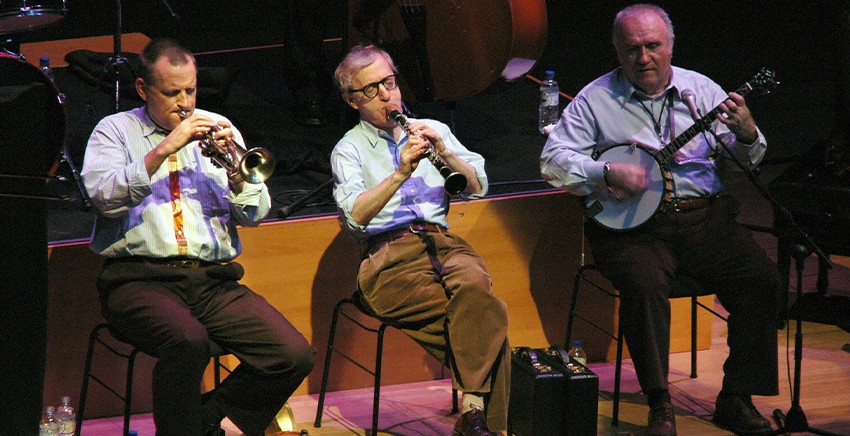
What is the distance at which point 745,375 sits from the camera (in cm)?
420

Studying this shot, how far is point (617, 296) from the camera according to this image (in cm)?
446

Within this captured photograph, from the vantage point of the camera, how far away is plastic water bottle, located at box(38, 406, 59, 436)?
406 cm

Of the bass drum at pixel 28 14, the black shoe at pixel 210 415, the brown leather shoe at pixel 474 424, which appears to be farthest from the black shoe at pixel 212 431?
the bass drum at pixel 28 14

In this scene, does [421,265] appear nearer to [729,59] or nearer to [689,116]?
[689,116]

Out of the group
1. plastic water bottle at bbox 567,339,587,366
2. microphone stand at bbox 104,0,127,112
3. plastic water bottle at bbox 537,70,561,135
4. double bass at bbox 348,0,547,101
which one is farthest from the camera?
plastic water bottle at bbox 537,70,561,135

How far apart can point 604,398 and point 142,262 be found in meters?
1.89

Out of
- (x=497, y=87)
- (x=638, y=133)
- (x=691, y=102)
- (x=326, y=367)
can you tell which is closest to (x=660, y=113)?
(x=638, y=133)

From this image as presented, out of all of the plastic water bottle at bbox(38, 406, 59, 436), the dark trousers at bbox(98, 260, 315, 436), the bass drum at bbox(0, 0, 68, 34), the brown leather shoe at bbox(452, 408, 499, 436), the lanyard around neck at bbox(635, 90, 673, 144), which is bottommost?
the plastic water bottle at bbox(38, 406, 59, 436)

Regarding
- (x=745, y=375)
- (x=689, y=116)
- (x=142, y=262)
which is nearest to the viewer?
(x=142, y=262)

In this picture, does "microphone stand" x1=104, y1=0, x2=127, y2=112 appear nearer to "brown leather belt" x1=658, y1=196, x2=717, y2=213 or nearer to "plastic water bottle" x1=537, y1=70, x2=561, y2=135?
"plastic water bottle" x1=537, y1=70, x2=561, y2=135

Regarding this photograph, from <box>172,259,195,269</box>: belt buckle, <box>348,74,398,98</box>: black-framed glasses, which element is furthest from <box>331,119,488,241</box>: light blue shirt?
<box>172,259,195,269</box>: belt buckle

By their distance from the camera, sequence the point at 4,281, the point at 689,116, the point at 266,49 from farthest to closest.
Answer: the point at 266,49
the point at 689,116
the point at 4,281

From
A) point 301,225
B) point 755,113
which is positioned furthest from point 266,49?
point 755,113

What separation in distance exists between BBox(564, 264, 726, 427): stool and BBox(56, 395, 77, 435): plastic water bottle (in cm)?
194
